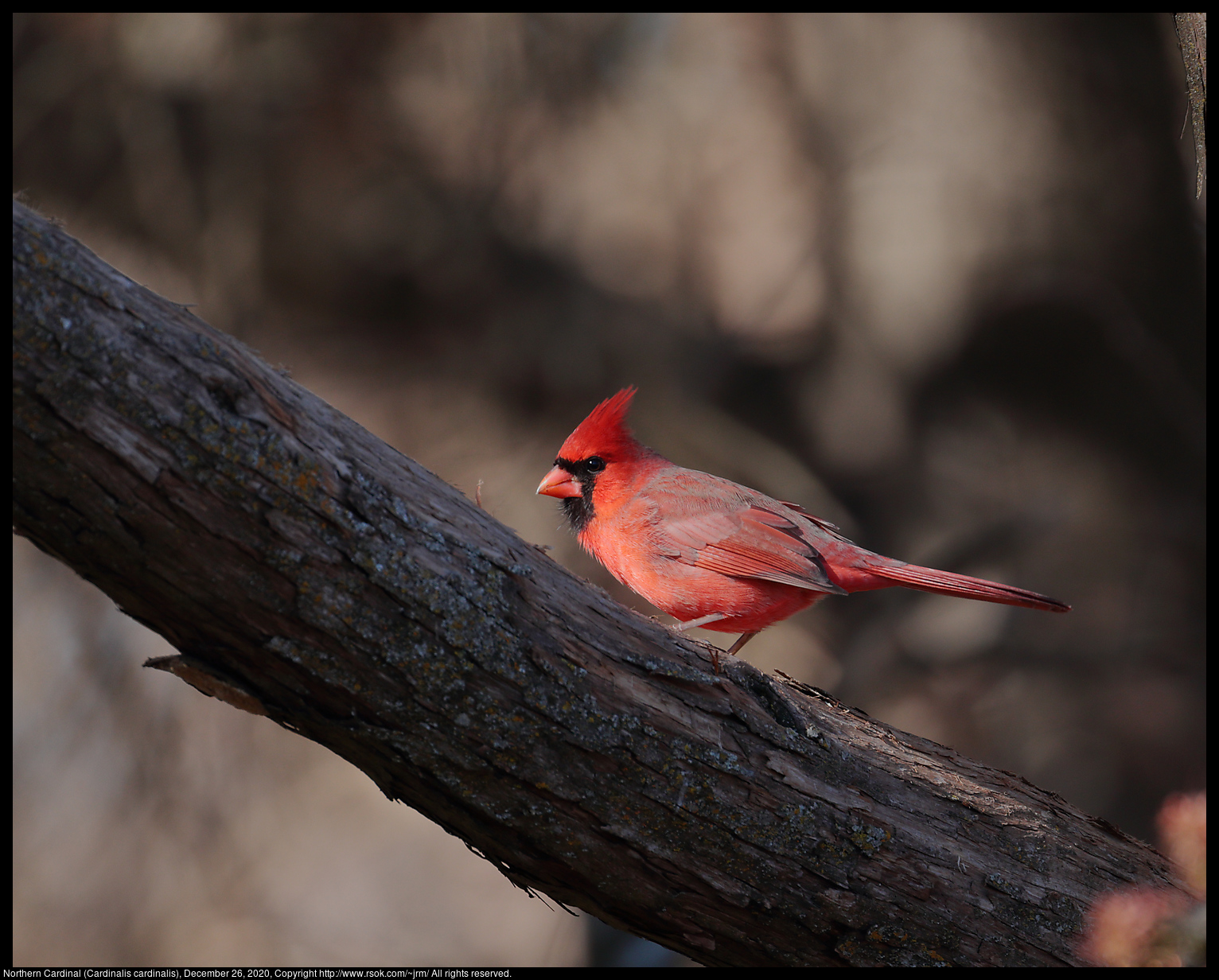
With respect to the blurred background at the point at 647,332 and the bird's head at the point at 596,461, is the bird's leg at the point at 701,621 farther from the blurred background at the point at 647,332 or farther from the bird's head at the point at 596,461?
the blurred background at the point at 647,332

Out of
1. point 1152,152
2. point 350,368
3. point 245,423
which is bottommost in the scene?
point 245,423

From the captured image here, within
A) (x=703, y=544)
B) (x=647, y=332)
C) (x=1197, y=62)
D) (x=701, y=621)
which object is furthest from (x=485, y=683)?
(x=647, y=332)

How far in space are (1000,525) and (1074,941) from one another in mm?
3518

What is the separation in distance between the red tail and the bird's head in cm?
99

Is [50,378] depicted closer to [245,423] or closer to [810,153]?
[245,423]

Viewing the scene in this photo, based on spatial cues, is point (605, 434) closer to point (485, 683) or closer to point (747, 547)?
point (747, 547)

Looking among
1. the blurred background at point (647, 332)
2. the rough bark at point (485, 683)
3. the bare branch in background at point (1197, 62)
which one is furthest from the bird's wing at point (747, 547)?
the blurred background at point (647, 332)

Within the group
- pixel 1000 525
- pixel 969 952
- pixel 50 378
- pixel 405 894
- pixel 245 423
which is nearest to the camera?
pixel 50 378

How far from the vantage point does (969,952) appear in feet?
6.14

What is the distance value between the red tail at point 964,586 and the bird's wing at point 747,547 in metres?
0.22

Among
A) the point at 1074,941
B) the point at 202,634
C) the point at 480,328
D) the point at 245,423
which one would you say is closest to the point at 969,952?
the point at 1074,941

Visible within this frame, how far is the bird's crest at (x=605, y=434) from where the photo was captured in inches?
127

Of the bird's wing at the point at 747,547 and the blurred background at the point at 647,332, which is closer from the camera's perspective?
the bird's wing at the point at 747,547

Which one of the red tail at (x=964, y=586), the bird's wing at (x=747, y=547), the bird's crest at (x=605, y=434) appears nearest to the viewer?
the red tail at (x=964, y=586)
